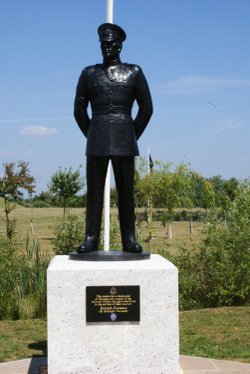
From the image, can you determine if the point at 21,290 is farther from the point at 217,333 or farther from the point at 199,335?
the point at 217,333

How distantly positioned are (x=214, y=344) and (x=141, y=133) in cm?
310

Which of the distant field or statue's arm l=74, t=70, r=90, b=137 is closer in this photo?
statue's arm l=74, t=70, r=90, b=137

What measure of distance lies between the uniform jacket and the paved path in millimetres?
2208

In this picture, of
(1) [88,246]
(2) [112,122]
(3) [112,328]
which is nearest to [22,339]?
(1) [88,246]

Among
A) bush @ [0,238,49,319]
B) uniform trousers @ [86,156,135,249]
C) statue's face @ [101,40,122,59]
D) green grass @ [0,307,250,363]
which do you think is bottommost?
green grass @ [0,307,250,363]

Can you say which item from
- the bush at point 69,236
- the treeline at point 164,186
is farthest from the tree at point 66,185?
the bush at point 69,236

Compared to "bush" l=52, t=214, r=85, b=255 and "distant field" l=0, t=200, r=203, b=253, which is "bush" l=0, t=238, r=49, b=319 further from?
"bush" l=52, t=214, r=85, b=255

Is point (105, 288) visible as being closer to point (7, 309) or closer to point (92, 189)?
point (92, 189)

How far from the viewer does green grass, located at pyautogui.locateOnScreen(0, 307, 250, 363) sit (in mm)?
6758

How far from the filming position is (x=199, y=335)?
771 cm

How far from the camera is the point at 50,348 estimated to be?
489 cm

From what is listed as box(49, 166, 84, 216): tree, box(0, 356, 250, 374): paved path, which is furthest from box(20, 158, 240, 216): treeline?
box(0, 356, 250, 374): paved path

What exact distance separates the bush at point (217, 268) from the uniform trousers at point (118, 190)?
414 cm

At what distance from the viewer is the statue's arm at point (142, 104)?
17.8 feet
